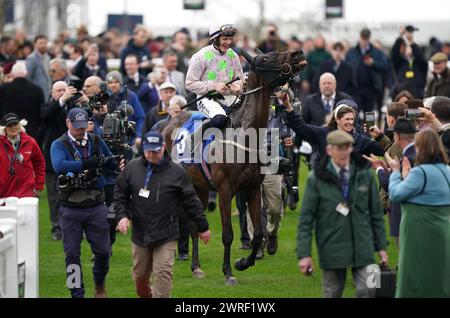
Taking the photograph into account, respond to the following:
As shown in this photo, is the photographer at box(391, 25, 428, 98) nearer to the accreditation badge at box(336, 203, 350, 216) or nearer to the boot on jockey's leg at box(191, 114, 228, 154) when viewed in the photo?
the boot on jockey's leg at box(191, 114, 228, 154)

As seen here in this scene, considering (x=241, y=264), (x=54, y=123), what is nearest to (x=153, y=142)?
(x=241, y=264)

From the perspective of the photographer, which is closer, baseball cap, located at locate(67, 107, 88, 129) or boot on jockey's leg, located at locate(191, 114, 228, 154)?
baseball cap, located at locate(67, 107, 88, 129)

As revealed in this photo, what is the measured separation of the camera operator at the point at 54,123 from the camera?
16.9m

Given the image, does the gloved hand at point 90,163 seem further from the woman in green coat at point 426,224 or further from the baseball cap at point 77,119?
the woman in green coat at point 426,224

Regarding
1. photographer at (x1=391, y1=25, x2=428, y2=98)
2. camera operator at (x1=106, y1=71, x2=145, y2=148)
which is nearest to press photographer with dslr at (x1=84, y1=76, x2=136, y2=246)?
camera operator at (x1=106, y1=71, x2=145, y2=148)

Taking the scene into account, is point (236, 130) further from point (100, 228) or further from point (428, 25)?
point (428, 25)

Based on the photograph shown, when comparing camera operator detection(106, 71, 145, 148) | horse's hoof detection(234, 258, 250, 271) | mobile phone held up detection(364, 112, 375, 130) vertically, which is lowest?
horse's hoof detection(234, 258, 250, 271)

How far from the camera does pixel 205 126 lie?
48.5 ft

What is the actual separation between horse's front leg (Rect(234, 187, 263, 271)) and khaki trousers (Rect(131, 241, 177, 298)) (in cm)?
246

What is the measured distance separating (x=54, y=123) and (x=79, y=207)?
4600 millimetres

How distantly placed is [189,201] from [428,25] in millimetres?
39995

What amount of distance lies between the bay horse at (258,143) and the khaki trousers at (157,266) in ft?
7.39

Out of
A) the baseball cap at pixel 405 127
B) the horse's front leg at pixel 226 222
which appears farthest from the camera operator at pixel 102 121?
the baseball cap at pixel 405 127

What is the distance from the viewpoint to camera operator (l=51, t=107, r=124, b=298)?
12.9 metres
